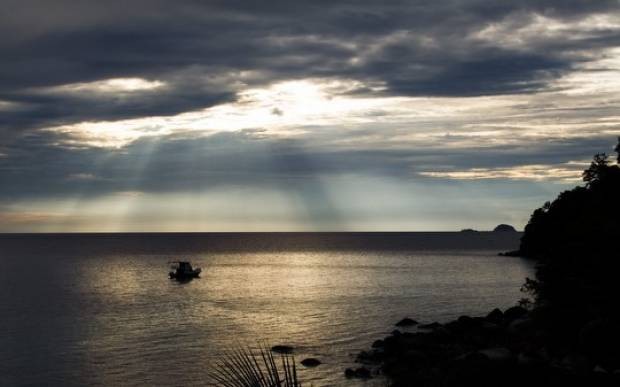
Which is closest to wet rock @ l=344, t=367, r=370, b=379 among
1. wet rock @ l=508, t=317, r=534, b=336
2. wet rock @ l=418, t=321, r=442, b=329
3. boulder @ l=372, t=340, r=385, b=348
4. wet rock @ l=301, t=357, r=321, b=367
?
wet rock @ l=301, t=357, r=321, b=367

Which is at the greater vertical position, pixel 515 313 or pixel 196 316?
pixel 515 313

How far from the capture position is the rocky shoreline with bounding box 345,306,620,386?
58.1 feet

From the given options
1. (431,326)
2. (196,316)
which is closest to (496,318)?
(431,326)

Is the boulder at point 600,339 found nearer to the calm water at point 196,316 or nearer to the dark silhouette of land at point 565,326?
the dark silhouette of land at point 565,326

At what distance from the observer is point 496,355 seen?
34125 millimetres

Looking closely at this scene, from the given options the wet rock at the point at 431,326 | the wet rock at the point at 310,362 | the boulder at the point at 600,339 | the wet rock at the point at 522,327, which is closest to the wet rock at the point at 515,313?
the wet rock at the point at 431,326

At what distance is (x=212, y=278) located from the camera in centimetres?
12312

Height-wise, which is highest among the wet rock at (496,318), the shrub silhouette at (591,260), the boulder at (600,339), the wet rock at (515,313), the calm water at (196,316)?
the shrub silhouette at (591,260)

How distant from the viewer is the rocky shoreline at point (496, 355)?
58.1 feet

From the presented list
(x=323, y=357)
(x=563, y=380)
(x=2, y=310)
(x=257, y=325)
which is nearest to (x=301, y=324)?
(x=257, y=325)

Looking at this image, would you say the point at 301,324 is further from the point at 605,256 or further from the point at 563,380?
the point at 563,380

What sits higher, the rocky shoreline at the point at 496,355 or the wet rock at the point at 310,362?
the rocky shoreline at the point at 496,355

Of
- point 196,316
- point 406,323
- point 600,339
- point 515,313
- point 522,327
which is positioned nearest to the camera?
point 600,339

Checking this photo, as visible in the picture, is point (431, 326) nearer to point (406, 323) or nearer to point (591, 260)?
point (406, 323)
